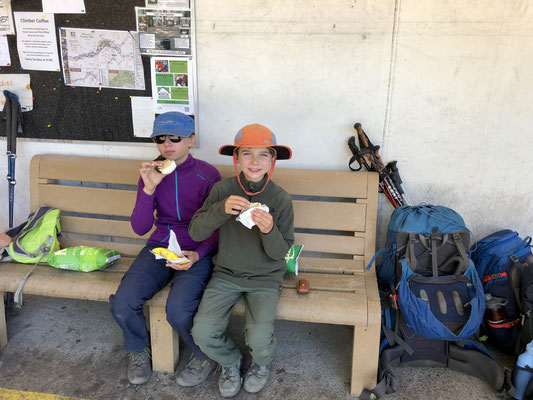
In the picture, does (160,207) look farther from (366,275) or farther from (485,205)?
(485,205)

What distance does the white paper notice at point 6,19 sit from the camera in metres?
3.32

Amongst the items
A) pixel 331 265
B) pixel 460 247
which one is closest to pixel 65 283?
pixel 331 265

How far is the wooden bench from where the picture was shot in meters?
2.44

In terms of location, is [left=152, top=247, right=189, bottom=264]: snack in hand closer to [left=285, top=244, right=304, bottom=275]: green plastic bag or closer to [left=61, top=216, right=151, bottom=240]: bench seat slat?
[left=285, top=244, right=304, bottom=275]: green plastic bag

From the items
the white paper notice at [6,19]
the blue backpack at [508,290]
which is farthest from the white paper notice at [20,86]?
the blue backpack at [508,290]

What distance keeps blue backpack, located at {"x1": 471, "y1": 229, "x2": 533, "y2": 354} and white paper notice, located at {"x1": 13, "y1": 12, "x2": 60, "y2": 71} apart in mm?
3497

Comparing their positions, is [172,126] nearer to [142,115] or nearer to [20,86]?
[142,115]

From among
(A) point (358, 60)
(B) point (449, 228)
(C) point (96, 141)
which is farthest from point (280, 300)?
(C) point (96, 141)

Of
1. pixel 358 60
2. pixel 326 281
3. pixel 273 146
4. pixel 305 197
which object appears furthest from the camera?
pixel 305 197

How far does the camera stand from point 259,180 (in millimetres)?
2508

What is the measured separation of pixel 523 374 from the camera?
236cm

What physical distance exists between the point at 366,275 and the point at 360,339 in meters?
0.52

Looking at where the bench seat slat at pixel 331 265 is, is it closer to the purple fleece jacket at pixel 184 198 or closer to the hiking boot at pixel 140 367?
the purple fleece jacket at pixel 184 198

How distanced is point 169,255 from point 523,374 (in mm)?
2063
